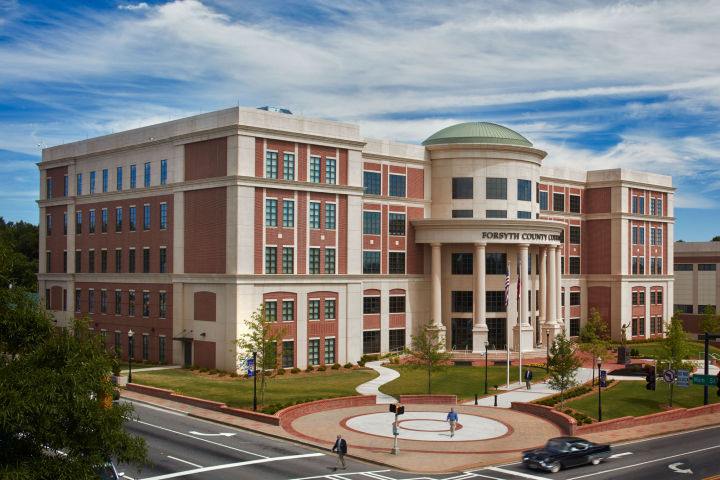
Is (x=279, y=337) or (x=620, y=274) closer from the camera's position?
(x=279, y=337)

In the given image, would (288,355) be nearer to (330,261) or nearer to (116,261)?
(330,261)

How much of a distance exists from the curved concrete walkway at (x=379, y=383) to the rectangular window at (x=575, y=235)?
36.2 metres

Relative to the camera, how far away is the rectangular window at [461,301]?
248 feet

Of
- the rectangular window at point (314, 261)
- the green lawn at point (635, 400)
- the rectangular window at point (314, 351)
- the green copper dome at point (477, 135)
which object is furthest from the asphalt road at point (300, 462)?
the green copper dome at point (477, 135)

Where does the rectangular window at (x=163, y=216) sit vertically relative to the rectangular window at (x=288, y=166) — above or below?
below

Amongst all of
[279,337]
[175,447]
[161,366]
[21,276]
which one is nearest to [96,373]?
[175,447]

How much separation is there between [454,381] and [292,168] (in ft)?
73.9

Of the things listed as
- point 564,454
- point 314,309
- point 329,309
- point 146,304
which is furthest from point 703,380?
point 146,304

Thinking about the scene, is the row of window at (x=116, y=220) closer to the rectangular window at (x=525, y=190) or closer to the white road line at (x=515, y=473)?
the rectangular window at (x=525, y=190)

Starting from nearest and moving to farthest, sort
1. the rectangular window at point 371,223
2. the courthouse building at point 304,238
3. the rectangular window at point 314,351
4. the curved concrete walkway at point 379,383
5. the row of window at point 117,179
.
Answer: the curved concrete walkway at point 379,383
the courthouse building at point 304,238
the rectangular window at point 314,351
the row of window at point 117,179
the rectangular window at point 371,223

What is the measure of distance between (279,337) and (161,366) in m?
19.4

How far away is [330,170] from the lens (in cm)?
6569

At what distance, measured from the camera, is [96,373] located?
20234 mm

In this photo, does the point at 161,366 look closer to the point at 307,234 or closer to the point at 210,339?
the point at 210,339
